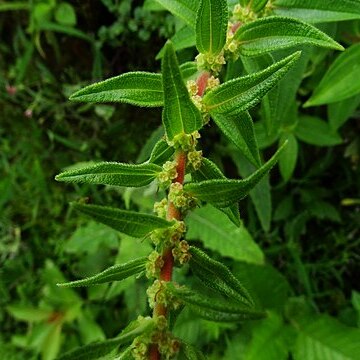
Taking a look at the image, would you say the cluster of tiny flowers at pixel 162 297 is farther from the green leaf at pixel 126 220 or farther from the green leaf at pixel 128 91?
the green leaf at pixel 128 91

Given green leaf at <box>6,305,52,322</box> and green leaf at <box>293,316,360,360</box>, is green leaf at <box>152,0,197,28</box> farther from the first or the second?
green leaf at <box>6,305,52,322</box>

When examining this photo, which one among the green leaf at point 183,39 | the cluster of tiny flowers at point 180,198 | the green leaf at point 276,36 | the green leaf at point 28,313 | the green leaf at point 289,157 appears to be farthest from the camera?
the green leaf at point 28,313

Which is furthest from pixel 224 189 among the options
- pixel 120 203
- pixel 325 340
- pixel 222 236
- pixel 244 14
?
pixel 120 203

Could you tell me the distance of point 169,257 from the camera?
84 cm

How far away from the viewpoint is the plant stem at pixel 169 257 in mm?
793

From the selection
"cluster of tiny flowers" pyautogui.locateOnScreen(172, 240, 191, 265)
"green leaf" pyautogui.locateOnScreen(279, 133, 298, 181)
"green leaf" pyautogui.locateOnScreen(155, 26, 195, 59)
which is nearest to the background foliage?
"green leaf" pyautogui.locateOnScreen(279, 133, 298, 181)

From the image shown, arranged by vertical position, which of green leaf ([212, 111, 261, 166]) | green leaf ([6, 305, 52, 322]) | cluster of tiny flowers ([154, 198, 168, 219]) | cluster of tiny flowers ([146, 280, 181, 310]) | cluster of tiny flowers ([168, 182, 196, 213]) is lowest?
green leaf ([6, 305, 52, 322])

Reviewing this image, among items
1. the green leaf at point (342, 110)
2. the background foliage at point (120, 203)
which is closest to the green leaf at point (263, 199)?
the background foliage at point (120, 203)

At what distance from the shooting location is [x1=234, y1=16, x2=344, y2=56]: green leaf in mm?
956

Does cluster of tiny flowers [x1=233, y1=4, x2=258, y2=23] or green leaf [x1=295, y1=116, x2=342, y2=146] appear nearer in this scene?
cluster of tiny flowers [x1=233, y1=4, x2=258, y2=23]

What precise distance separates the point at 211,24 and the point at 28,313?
1.55 metres

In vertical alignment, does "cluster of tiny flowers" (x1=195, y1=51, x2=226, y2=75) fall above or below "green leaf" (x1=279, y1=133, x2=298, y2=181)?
above

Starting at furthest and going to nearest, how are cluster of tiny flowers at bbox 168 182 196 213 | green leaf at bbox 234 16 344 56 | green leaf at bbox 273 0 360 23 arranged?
1. green leaf at bbox 273 0 360 23
2. green leaf at bbox 234 16 344 56
3. cluster of tiny flowers at bbox 168 182 196 213

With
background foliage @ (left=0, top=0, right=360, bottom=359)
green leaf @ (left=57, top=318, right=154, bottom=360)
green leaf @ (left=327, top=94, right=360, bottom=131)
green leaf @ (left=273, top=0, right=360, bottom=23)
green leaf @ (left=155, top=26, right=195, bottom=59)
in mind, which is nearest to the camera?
green leaf @ (left=57, top=318, right=154, bottom=360)
